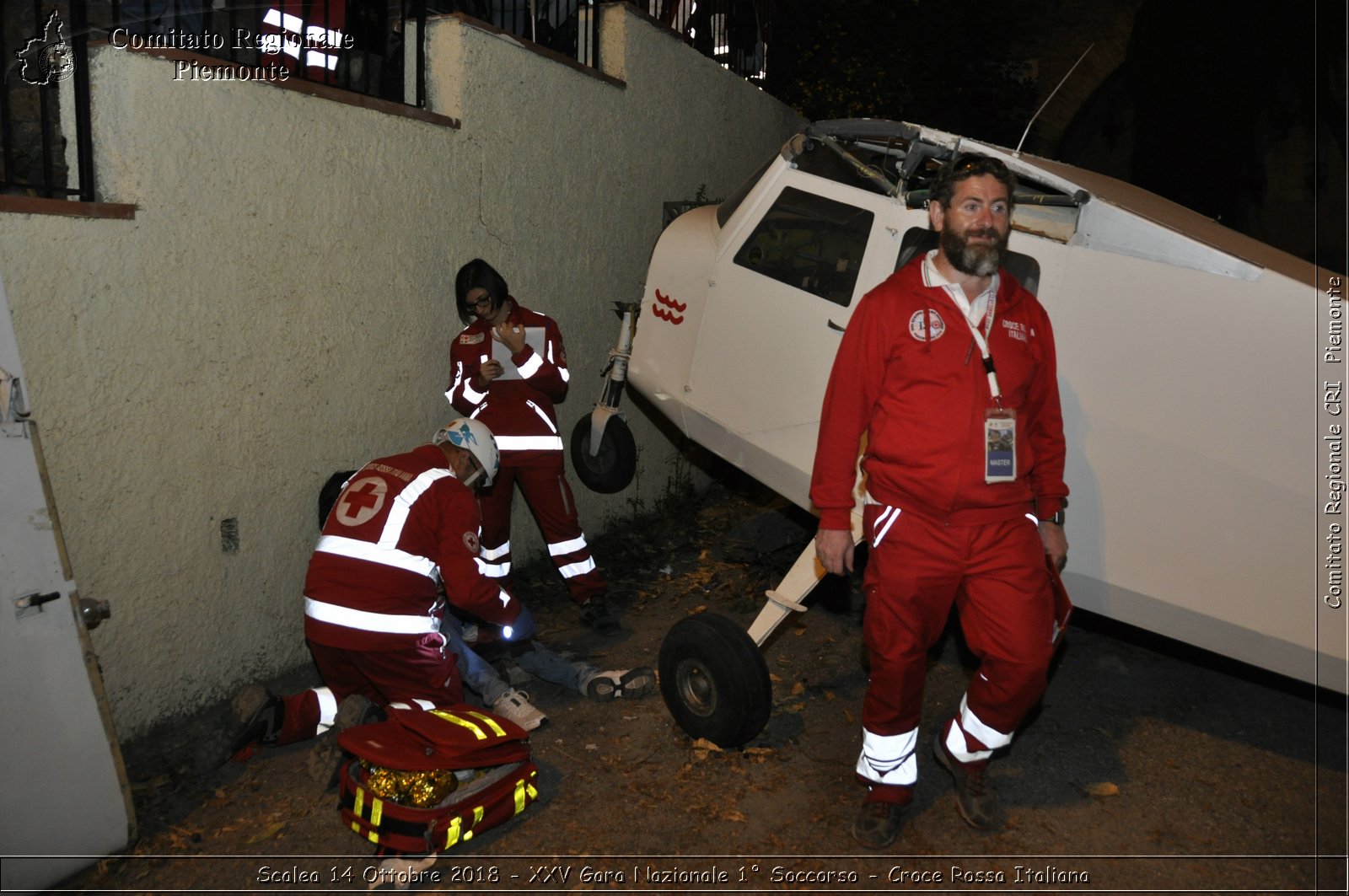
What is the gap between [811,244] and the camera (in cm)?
483

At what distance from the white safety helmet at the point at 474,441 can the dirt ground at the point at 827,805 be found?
1190 mm

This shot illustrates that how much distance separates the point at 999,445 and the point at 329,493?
123 inches

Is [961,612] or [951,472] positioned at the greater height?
[951,472]

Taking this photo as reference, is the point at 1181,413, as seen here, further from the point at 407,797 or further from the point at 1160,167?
the point at 1160,167

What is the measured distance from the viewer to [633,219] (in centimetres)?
736

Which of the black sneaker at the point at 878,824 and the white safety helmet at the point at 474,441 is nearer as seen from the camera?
the black sneaker at the point at 878,824

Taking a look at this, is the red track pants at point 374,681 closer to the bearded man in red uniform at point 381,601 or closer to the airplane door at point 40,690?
the bearded man in red uniform at point 381,601

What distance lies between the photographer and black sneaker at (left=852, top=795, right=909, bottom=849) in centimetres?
368

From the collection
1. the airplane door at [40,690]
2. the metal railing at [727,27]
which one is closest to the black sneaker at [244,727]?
the airplane door at [40,690]

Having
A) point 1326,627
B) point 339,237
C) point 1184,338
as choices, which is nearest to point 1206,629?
point 1326,627

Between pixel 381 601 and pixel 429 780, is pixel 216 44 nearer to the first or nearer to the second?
pixel 381 601

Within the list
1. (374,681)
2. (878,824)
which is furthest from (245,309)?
(878,824)

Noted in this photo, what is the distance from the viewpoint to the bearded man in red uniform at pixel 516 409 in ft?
17.9

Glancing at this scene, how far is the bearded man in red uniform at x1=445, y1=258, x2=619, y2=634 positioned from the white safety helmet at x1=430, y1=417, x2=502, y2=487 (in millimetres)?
898
